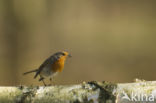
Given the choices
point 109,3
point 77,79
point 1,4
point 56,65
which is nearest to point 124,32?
point 109,3

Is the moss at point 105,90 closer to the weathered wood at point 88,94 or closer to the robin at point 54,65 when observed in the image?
the weathered wood at point 88,94

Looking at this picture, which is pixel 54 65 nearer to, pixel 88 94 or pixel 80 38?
pixel 88 94

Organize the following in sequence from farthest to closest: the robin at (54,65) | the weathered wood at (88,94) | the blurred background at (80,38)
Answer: the blurred background at (80,38) → the robin at (54,65) → the weathered wood at (88,94)

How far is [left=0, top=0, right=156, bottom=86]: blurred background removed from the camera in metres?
7.96

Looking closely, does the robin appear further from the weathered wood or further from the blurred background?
the blurred background

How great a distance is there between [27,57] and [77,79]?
1.54 metres

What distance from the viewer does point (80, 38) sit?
28.9ft

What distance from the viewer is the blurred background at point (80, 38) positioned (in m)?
7.96

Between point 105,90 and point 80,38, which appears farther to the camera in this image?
point 80,38

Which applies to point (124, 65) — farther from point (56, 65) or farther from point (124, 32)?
point (56, 65)

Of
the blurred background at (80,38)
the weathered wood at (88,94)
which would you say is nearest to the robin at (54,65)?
the weathered wood at (88,94)

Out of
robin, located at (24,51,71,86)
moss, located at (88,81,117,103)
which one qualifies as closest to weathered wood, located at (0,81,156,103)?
moss, located at (88,81,117,103)

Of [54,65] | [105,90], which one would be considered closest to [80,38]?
[54,65]

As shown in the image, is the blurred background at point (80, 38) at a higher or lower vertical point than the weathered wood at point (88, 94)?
higher
